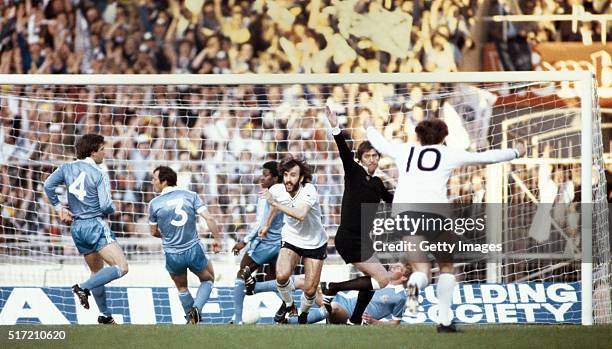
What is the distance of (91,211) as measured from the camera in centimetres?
888

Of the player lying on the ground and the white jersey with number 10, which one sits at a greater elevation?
the white jersey with number 10

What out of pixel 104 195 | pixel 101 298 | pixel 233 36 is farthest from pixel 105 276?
pixel 233 36

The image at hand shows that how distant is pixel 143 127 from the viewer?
9.98 meters

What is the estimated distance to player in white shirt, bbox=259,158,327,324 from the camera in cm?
883

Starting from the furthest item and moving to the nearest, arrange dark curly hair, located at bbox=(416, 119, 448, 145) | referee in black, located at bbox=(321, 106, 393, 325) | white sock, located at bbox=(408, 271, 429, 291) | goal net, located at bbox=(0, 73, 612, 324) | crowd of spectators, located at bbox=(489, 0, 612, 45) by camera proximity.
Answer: crowd of spectators, located at bbox=(489, 0, 612, 45), goal net, located at bbox=(0, 73, 612, 324), referee in black, located at bbox=(321, 106, 393, 325), dark curly hair, located at bbox=(416, 119, 448, 145), white sock, located at bbox=(408, 271, 429, 291)

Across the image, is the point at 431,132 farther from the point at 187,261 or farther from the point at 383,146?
the point at 187,261

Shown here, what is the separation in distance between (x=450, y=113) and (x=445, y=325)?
324 cm

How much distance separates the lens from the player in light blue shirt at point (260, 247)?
9.03 metres

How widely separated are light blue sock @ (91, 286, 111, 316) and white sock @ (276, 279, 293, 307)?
1296 mm

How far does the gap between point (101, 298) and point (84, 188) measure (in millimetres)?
838

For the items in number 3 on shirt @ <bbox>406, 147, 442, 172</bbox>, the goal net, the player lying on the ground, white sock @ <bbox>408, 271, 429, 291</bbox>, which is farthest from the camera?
the goal net

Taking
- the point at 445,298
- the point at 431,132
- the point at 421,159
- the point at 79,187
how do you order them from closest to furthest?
the point at 445,298
the point at 421,159
the point at 431,132
the point at 79,187

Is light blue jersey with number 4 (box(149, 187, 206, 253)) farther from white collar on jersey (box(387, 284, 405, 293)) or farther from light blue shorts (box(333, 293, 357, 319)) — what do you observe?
white collar on jersey (box(387, 284, 405, 293))

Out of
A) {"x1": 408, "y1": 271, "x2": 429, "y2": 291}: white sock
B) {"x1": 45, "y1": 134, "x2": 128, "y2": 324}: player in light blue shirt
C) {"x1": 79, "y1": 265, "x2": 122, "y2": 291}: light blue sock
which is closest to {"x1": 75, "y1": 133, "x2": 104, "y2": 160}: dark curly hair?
{"x1": 45, "y1": 134, "x2": 128, "y2": 324}: player in light blue shirt
